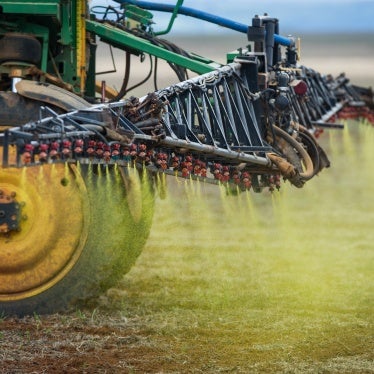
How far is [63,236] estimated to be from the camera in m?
11.1

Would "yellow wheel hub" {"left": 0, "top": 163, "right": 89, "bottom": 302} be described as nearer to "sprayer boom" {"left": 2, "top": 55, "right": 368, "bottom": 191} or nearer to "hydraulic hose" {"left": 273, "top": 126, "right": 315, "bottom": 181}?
"sprayer boom" {"left": 2, "top": 55, "right": 368, "bottom": 191}

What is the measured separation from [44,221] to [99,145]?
1724 millimetres

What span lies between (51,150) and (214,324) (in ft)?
9.03

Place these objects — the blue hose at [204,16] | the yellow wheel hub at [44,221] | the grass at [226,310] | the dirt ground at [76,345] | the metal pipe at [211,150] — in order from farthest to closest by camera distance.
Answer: the blue hose at [204,16], the yellow wheel hub at [44,221], the metal pipe at [211,150], the grass at [226,310], the dirt ground at [76,345]

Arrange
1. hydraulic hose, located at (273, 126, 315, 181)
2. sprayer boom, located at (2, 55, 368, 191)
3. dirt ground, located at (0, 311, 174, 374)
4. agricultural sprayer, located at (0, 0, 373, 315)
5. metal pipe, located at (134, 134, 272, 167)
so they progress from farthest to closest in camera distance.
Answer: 1. hydraulic hose, located at (273, 126, 315, 181)
2. metal pipe, located at (134, 134, 272, 167)
3. agricultural sprayer, located at (0, 0, 373, 315)
4. dirt ground, located at (0, 311, 174, 374)
5. sprayer boom, located at (2, 55, 368, 191)

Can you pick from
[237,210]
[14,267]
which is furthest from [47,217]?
[237,210]

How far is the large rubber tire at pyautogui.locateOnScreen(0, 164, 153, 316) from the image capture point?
36.3 ft

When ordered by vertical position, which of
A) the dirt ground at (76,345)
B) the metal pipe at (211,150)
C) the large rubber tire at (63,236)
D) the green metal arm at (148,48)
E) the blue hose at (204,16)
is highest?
the blue hose at (204,16)

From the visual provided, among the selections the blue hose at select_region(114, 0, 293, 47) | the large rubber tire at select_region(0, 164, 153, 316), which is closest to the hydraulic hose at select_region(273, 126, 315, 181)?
the blue hose at select_region(114, 0, 293, 47)

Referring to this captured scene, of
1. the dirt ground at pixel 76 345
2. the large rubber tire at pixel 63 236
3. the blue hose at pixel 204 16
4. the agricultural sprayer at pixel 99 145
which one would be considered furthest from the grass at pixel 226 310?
the blue hose at pixel 204 16

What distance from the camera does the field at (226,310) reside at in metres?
9.85

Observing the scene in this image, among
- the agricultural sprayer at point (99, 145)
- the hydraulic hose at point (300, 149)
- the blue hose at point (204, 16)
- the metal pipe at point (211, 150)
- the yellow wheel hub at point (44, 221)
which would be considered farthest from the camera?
the blue hose at point (204, 16)

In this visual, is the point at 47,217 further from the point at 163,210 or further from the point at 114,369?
the point at 163,210

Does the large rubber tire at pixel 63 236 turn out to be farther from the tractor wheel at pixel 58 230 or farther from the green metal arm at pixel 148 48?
the green metal arm at pixel 148 48
